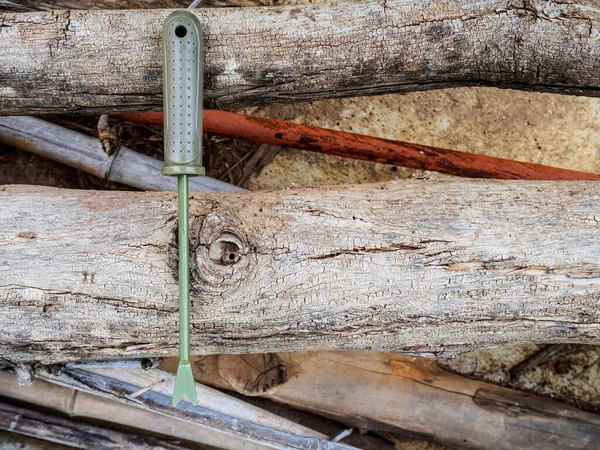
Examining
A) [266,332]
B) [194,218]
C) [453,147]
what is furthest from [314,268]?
[453,147]

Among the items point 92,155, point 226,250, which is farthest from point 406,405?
point 92,155

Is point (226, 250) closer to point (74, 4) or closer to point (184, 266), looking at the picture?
point (184, 266)

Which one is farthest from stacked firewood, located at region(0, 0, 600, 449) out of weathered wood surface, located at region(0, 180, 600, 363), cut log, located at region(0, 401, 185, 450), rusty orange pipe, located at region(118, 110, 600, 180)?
cut log, located at region(0, 401, 185, 450)

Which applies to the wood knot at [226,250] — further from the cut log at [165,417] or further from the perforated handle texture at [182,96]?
the cut log at [165,417]

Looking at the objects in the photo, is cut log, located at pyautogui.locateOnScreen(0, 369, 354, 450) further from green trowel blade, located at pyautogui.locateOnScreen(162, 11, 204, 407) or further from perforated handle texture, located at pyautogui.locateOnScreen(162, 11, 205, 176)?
perforated handle texture, located at pyautogui.locateOnScreen(162, 11, 205, 176)

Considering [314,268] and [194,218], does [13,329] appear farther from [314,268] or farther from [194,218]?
[314,268]

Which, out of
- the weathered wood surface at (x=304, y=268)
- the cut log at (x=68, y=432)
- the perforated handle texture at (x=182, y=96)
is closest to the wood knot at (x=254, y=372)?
the cut log at (x=68, y=432)
